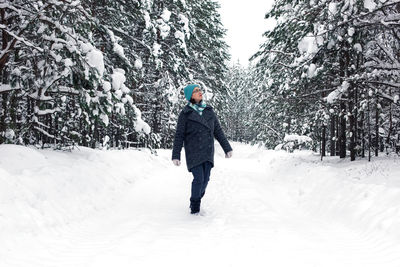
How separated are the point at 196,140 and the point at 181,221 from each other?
4.49 feet

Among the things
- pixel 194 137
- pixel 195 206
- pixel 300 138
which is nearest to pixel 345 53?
pixel 194 137

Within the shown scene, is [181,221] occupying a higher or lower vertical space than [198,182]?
lower

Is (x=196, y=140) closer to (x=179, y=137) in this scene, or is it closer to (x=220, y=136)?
(x=179, y=137)

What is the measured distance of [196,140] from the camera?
17.6ft

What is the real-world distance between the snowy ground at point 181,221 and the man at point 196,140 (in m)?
0.50

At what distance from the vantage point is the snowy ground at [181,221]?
3371mm

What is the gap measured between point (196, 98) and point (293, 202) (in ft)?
10.6

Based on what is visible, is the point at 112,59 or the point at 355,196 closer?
the point at 355,196

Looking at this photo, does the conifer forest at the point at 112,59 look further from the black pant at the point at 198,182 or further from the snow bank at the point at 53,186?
the black pant at the point at 198,182

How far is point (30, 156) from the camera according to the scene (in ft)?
19.7

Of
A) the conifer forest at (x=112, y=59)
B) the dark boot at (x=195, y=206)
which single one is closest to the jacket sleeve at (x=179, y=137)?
the dark boot at (x=195, y=206)

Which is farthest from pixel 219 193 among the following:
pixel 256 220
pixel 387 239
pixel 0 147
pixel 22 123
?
pixel 22 123

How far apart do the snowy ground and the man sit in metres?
0.50

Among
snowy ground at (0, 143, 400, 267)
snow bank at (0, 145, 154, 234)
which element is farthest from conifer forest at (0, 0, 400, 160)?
snowy ground at (0, 143, 400, 267)
